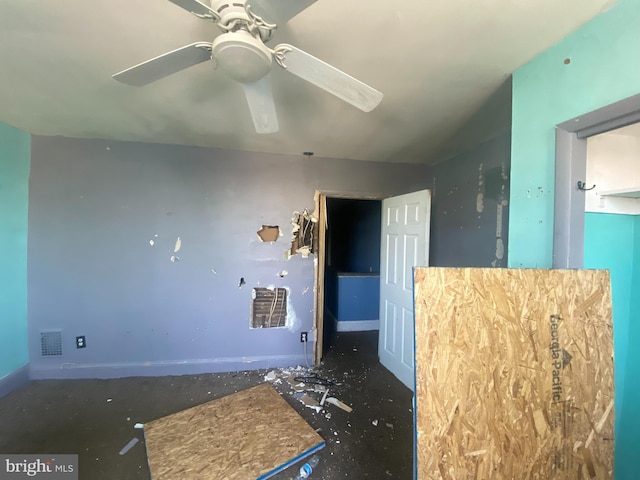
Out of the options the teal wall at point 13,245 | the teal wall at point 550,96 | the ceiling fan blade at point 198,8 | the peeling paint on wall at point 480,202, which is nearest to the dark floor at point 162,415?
the teal wall at point 13,245

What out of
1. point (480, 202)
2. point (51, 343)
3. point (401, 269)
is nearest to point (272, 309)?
point (401, 269)

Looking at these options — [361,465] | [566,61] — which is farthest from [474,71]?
[361,465]

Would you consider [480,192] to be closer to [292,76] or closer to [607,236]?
[607,236]

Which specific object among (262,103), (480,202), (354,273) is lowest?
(354,273)

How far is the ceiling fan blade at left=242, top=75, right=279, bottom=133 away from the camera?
1.21 metres

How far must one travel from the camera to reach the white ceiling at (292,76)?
1191mm

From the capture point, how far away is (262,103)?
1.33 m

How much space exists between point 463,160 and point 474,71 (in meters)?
1.43

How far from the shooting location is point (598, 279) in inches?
47.9

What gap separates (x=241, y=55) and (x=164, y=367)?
9.93 ft

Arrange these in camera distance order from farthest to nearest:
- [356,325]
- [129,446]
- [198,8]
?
1. [356,325]
2. [129,446]
3. [198,8]

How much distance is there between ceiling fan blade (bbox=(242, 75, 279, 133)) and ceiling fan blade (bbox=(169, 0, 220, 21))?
0.25 m

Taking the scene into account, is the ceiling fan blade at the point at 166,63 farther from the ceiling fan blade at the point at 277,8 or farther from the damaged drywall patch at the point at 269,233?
the damaged drywall patch at the point at 269,233

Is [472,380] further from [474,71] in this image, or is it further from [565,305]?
[474,71]
